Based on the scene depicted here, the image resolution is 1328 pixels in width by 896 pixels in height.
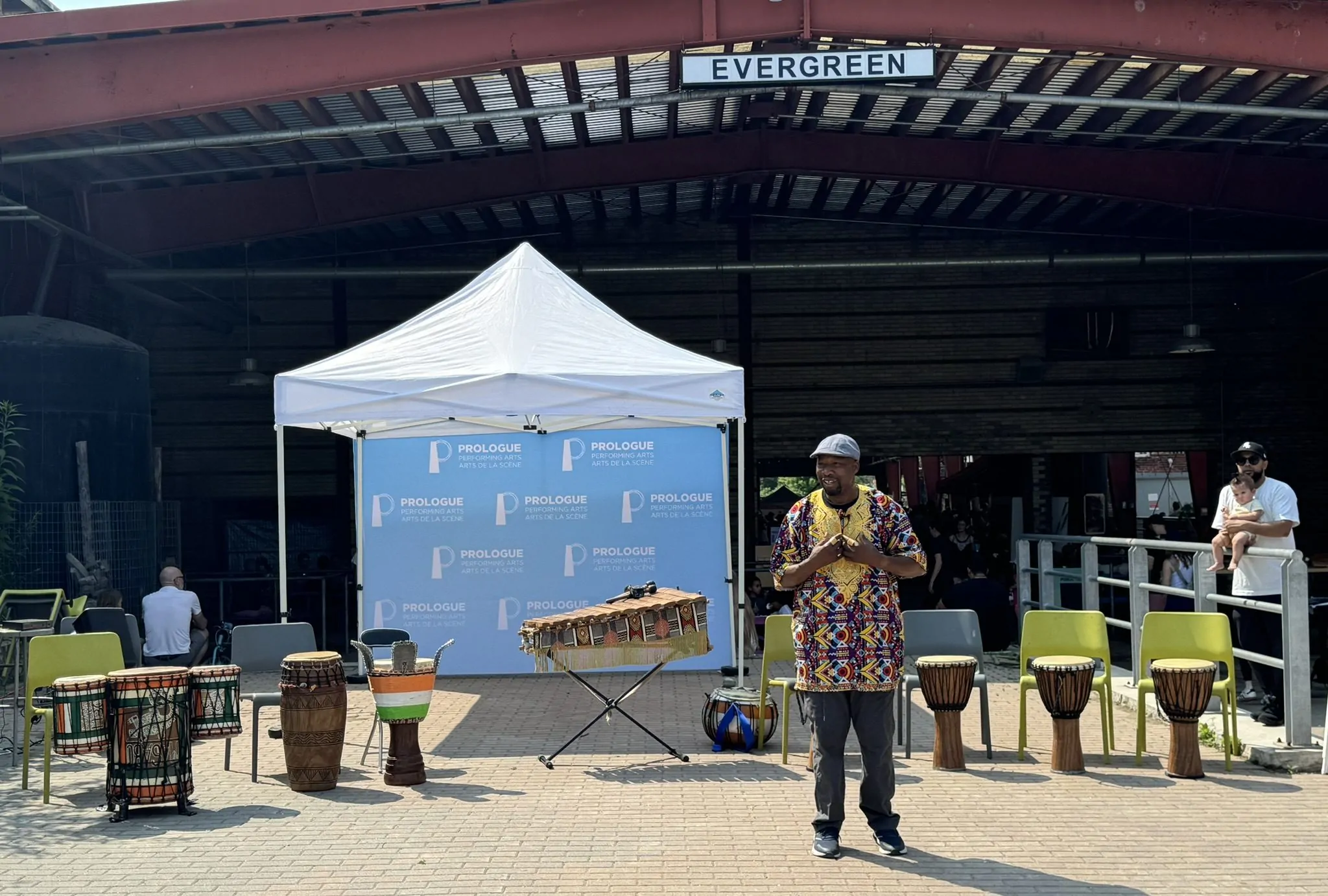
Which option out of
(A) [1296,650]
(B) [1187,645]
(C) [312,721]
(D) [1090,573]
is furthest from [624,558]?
(A) [1296,650]

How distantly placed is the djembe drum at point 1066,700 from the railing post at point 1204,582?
66.3 inches

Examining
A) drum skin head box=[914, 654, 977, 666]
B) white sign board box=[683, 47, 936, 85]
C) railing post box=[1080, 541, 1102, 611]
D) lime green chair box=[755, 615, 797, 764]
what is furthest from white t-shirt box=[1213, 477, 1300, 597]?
white sign board box=[683, 47, 936, 85]

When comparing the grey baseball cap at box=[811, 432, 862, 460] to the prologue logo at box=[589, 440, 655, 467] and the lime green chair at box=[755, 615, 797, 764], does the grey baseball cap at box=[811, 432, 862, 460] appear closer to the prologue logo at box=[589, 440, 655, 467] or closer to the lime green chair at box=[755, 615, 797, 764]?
the lime green chair at box=[755, 615, 797, 764]

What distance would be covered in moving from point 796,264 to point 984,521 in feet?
18.7

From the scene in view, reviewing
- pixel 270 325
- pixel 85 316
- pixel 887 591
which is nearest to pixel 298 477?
pixel 270 325

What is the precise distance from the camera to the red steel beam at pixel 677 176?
16.1m

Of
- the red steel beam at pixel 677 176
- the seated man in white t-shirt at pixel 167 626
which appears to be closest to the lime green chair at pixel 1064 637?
the seated man in white t-shirt at pixel 167 626

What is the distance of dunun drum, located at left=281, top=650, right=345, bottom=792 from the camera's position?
755cm

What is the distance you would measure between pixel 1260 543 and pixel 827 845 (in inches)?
180

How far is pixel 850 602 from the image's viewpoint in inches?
233

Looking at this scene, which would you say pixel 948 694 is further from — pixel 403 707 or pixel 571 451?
pixel 571 451

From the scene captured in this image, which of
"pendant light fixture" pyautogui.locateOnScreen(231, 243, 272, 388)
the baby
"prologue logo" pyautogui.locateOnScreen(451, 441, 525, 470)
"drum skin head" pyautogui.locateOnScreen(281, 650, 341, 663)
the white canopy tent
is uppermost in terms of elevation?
"pendant light fixture" pyautogui.locateOnScreen(231, 243, 272, 388)

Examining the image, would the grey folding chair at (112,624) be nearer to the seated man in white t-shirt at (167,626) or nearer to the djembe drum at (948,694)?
the seated man in white t-shirt at (167,626)

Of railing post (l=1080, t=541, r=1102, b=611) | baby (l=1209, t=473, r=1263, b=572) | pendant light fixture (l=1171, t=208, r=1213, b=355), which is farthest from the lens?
pendant light fixture (l=1171, t=208, r=1213, b=355)
